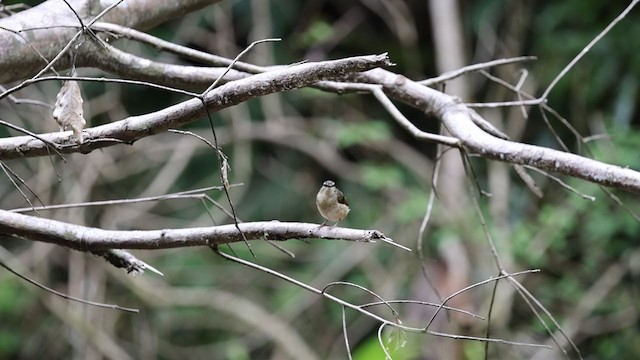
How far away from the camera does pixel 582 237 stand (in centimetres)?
358

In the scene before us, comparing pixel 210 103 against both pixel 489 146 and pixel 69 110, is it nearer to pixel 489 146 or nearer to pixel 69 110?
pixel 69 110

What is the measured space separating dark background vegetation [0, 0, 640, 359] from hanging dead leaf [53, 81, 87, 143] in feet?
6.98

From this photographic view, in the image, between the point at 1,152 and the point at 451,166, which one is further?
the point at 451,166

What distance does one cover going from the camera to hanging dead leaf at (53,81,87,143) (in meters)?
1.23

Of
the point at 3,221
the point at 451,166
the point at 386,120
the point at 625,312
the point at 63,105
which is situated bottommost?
the point at 3,221

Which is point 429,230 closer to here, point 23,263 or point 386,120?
point 386,120

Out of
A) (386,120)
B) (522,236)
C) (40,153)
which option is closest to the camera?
(40,153)

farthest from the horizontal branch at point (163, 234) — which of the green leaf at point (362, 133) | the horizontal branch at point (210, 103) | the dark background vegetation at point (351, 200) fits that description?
the green leaf at point (362, 133)

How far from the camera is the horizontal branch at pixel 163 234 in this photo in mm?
1102

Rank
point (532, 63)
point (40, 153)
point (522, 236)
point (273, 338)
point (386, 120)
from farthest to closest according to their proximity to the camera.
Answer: point (386, 120)
point (532, 63)
point (273, 338)
point (522, 236)
point (40, 153)

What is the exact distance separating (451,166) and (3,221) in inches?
104

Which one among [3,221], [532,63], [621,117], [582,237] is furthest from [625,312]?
[3,221]

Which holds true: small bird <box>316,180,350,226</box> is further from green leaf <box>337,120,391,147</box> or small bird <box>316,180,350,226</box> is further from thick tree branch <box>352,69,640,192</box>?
green leaf <box>337,120,391,147</box>

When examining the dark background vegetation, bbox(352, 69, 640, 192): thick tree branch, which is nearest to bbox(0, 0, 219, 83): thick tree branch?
bbox(352, 69, 640, 192): thick tree branch
